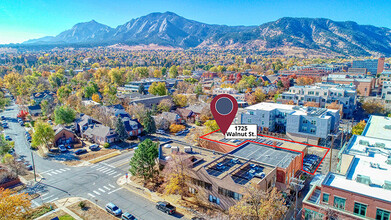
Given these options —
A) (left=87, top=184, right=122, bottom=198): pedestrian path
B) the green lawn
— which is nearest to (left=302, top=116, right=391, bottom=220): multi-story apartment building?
(left=87, top=184, right=122, bottom=198): pedestrian path

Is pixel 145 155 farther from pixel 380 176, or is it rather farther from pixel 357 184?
pixel 380 176

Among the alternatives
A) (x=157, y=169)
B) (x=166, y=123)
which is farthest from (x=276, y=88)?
(x=157, y=169)

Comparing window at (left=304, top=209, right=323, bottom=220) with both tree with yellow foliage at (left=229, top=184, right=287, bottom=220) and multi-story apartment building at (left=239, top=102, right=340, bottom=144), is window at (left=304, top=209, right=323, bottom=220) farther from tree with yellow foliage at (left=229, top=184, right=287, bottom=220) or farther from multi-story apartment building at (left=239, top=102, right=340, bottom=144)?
multi-story apartment building at (left=239, top=102, right=340, bottom=144)

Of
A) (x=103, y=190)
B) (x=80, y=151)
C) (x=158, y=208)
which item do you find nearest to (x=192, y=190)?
(x=158, y=208)

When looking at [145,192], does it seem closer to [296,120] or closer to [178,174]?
[178,174]

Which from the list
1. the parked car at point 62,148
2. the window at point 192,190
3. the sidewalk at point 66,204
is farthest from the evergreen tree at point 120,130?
the window at point 192,190

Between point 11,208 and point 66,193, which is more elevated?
point 11,208
